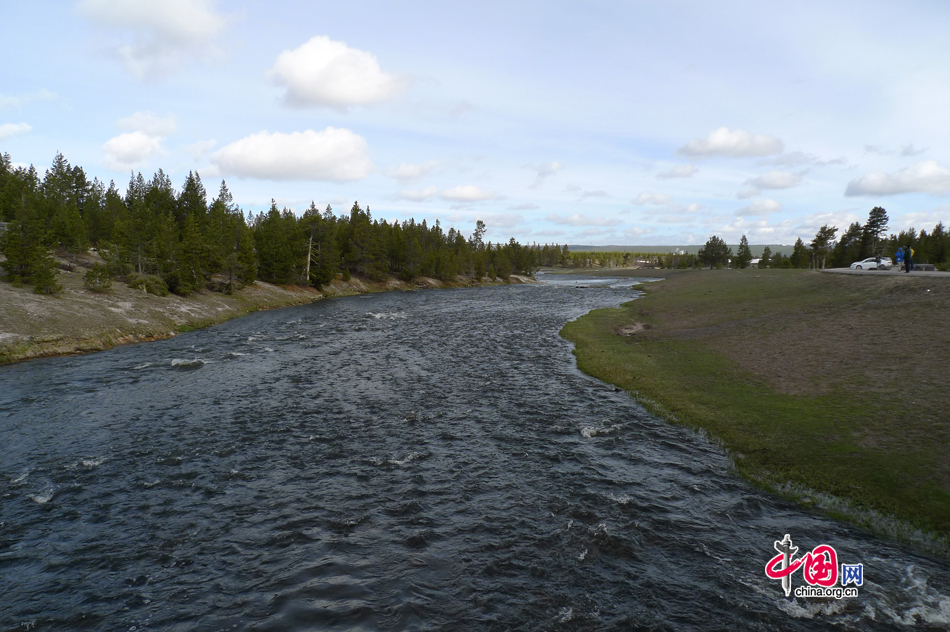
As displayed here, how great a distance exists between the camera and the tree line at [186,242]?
5122cm

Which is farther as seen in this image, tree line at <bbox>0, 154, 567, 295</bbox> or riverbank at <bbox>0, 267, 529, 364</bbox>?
tree line at <bbox>0, 154, 567, 295</bbox>

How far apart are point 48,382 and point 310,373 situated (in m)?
16.3

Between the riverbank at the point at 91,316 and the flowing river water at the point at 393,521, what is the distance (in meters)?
11.4

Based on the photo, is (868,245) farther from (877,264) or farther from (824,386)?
(824,386)

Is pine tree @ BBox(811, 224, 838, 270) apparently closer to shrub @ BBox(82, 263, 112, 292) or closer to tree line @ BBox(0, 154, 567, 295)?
tree line @ BBox(0, 154, 567, 295)

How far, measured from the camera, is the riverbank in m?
37.4

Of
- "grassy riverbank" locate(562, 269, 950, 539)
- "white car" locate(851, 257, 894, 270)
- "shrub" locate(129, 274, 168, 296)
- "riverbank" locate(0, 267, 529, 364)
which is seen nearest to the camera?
"grassy riverbank" locate(562, 269, 950, 539)

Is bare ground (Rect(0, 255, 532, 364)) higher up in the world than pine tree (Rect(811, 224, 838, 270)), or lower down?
lower down

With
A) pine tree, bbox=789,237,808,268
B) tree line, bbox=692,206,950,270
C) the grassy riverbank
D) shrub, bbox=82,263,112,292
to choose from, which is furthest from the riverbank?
pine tree, bbox=789,237,808,268

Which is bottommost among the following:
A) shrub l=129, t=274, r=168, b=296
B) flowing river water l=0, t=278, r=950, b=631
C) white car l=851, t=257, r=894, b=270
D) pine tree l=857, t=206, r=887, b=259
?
flowing river water l=0, t=278, r=950, b=631

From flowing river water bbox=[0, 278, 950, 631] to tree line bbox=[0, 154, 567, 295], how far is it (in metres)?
29.0

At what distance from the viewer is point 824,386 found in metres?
24.6

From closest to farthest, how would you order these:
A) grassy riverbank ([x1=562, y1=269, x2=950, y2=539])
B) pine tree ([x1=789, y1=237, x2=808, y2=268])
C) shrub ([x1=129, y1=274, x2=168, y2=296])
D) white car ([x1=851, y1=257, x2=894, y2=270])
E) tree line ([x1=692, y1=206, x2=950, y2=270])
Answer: grassy riverbank ([x1=562, y1=269, x2=950, y2=539]), shrub ([x1=129, y1=274, x2=168, y2=296]), white car ([x1=851, y1=257, x2=894, y2=270]), tree line ([x1=692, y1=206, x2=950, y2=270]), pine tree ([x1=789, y1=237, x2=808, y2=268])

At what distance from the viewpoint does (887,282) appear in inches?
1796
